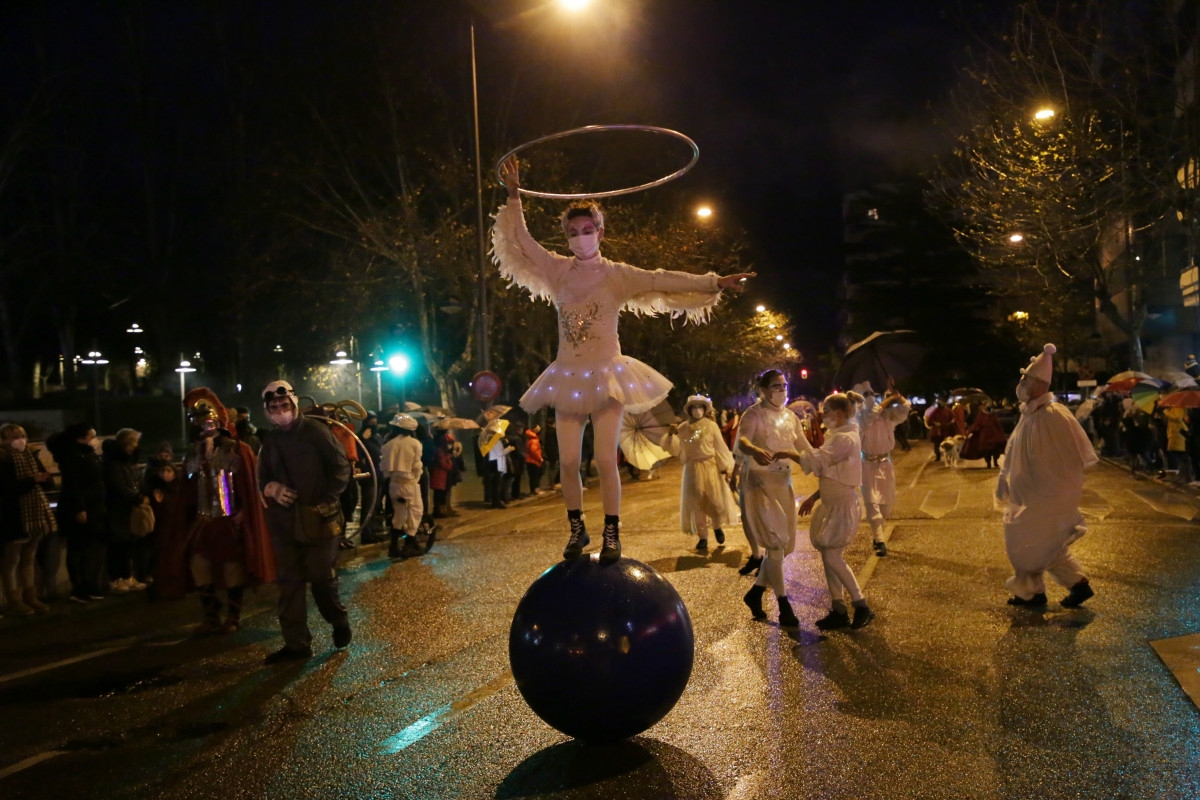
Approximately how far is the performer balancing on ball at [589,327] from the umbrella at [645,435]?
15.3ft

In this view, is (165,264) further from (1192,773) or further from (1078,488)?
(1192,773)

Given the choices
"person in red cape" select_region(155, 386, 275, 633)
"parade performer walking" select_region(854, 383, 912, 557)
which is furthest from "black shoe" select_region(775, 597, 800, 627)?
"person in red cape" select_region(155, 386, 275, 633)

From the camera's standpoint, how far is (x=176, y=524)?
8781mm

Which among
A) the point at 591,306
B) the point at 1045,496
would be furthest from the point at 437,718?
the point at 1045,496

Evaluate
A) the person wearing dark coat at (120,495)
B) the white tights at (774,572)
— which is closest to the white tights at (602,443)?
the white tights at (774,572)

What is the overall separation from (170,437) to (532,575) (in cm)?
3297

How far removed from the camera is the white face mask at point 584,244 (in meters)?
5.73

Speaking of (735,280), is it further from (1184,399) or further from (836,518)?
(1184,399)

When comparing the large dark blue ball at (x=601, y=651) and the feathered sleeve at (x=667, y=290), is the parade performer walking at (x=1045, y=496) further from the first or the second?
the large dark blue ball at (x=601, y=651)

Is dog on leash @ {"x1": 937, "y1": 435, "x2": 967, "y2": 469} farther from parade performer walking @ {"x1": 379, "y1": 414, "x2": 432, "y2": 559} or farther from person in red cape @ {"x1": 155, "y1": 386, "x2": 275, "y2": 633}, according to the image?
person in red cape @ {"x1": 155, "y1": 386, "x2": 275, "y2": 633}

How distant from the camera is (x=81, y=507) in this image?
9961 millimetres

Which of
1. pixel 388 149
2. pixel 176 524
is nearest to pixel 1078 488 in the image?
pixel 176 524

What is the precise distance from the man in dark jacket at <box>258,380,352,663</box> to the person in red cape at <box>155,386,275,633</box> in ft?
3.08

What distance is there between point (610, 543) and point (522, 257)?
183cm
